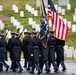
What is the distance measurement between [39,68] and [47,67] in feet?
1.14

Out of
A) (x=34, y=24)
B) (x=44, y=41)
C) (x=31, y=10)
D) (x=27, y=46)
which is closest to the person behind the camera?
(x=44, y=41)

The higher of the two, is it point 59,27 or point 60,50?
point 59,27

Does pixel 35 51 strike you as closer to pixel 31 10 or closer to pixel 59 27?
pixel 59 27

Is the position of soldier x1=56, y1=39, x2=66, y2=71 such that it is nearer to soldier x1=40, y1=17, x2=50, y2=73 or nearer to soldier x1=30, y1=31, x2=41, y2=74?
soldier x1=40, y1=17, x2=50, y2=73

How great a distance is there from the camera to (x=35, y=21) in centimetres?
3181

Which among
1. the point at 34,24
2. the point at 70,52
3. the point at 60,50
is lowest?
the point at 70,52

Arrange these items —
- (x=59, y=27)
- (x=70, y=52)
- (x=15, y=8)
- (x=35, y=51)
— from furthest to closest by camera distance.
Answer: (x=15, y=8) < (x=70, y=52) < (x=59, y=27) < (x=35, y=51)

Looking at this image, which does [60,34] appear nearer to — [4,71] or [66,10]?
[4,71]

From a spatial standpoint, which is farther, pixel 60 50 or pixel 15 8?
pixel 15 8

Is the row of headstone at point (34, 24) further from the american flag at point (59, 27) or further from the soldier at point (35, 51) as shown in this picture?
the soldier at point (35, 51)

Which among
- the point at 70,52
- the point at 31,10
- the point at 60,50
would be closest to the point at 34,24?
the point at 31,10

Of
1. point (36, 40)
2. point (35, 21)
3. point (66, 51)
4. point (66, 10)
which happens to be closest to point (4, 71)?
point (36, 40)

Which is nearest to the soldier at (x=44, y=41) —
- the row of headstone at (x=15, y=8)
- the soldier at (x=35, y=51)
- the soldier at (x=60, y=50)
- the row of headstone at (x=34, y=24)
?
the soldier at (x=35, y=51)

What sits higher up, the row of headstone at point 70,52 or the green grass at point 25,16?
the green grass at point 25,16
